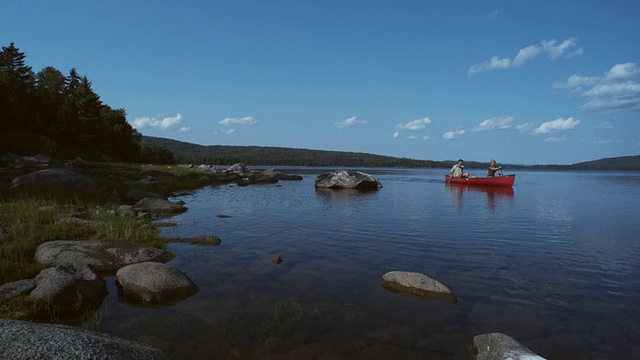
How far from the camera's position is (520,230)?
16.4 metres

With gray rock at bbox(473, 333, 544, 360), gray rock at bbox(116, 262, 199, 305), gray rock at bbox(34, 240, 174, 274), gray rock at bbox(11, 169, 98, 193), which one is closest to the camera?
gray rock at bbox(473, 333, 544, 360)

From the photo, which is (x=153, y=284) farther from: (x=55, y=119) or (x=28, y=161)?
(x=55, y=119)

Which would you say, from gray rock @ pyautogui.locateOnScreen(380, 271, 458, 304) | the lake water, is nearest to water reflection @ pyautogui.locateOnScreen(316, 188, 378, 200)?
the lake water

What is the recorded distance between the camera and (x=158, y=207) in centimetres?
1995

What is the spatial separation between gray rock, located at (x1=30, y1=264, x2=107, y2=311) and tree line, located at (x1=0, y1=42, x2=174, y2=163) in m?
43.9

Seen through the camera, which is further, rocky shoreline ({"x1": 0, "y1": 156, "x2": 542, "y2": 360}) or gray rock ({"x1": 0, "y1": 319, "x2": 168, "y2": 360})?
rocky shoreline ({"x1": 0, "y1": 156, "x2": 542, "y2": 360})

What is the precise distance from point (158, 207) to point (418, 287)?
16.3 m

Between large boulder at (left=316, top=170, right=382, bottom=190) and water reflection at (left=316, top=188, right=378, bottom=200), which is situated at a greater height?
large boulder at (left=316, top=170, right=382, bottom=190)

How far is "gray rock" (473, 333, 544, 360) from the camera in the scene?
528 cm

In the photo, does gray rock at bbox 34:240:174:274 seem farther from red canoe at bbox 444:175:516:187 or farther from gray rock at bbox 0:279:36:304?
red canoe at bbox 444:175:516:187

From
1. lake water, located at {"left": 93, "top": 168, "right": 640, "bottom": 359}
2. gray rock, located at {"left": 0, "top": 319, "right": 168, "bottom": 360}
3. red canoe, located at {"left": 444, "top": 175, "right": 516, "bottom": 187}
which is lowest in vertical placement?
lake water, located at {"left": 93, "top": 168, "right": 640, "bottom": 359}

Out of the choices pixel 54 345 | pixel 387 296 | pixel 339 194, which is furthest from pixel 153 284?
pixel 339 194

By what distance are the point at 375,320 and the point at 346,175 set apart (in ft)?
115

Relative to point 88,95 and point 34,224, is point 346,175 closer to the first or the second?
point 34,224
